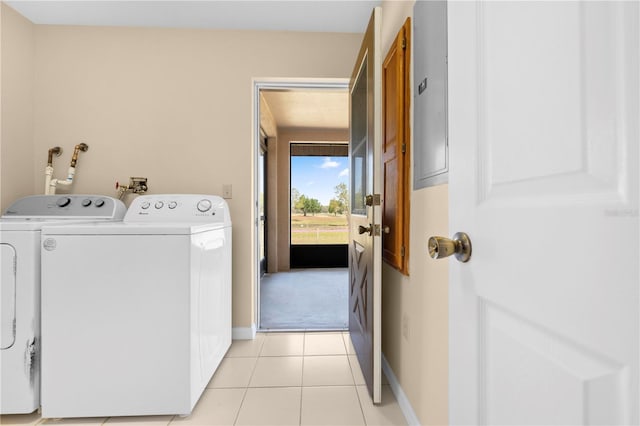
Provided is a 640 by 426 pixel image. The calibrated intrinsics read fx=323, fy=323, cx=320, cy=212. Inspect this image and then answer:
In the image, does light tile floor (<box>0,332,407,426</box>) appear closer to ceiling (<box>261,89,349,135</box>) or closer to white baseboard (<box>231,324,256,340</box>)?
white baseboard (<box>231,324,256,340</box>)

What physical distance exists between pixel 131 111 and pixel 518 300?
2875 mm

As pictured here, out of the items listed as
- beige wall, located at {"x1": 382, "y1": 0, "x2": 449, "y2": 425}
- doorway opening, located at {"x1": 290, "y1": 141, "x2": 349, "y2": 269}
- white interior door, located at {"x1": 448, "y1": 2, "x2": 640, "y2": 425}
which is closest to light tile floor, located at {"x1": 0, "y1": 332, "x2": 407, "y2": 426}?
beige wall, located at {"x1": 382, "y1": 0, "x2": 449, "y2": 425}

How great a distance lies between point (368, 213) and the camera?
179 cm

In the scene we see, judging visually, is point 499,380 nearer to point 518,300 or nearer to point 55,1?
point 518,300

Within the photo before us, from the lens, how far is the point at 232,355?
7.51 feet

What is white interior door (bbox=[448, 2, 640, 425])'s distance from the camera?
33cm

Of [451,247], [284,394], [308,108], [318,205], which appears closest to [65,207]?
[284,394]

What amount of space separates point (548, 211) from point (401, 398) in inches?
62.0

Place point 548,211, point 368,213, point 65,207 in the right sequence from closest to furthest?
1. point 548,211
2. point 368,213
3. point 65,207

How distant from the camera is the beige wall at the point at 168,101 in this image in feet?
8.26

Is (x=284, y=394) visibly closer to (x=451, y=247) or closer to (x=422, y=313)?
(x=422, y=313)

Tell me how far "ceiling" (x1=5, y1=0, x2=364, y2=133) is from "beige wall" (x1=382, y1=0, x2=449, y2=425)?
0.59 m

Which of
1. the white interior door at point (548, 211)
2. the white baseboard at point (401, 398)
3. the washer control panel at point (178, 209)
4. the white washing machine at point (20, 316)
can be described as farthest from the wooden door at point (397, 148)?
the white washing machine at point (20, 316)

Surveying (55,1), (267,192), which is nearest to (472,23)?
(55,1)
